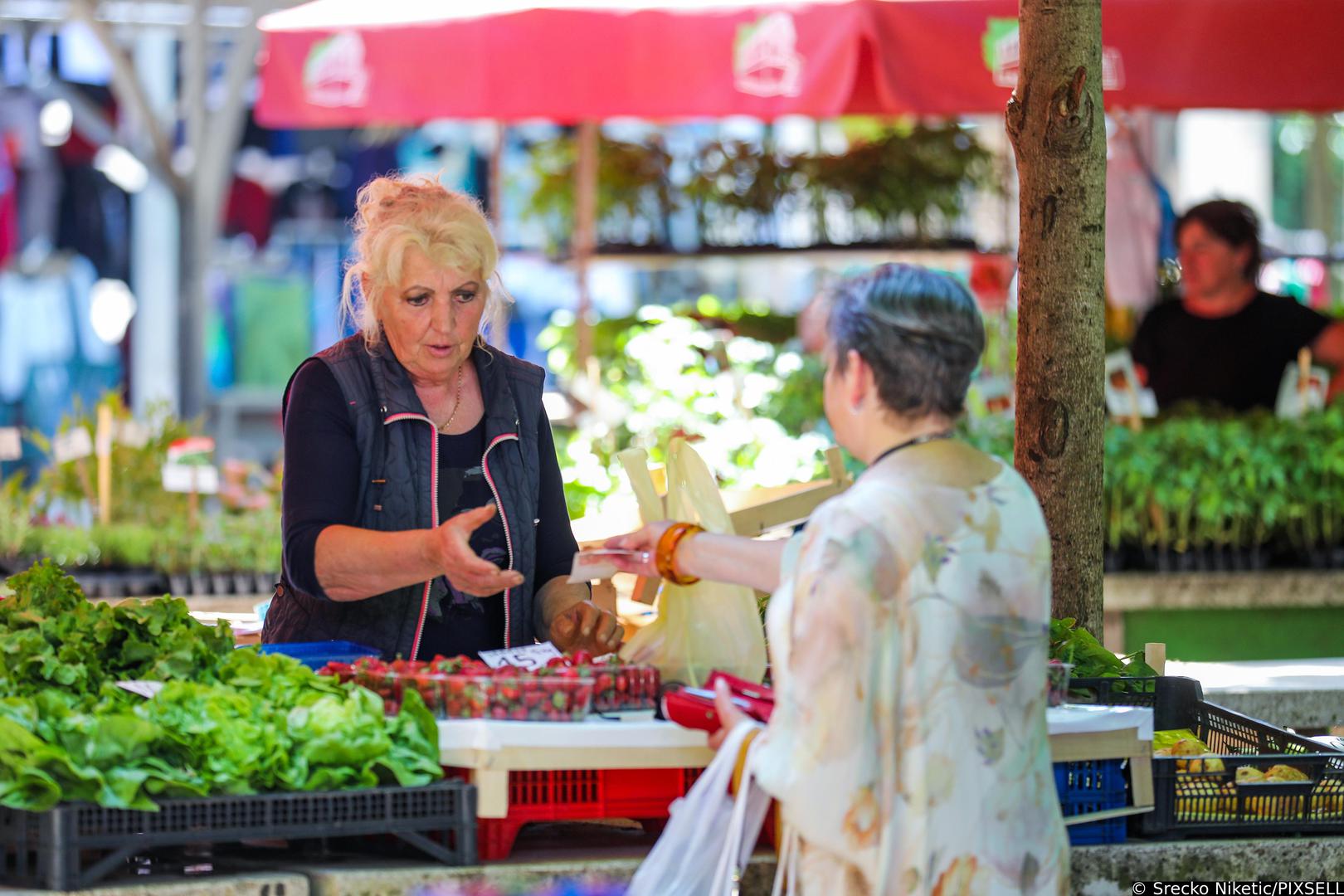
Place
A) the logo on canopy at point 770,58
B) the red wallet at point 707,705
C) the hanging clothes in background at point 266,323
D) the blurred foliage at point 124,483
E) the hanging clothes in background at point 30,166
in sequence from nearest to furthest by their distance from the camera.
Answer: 1. the red wallet at point 707,705
2. the logo on canopy at point 770,58
3. the blurred foliage at point 124,483
4. the hanging clothes in background at point 30,166
5. the hanging clothes in background at point 266,323

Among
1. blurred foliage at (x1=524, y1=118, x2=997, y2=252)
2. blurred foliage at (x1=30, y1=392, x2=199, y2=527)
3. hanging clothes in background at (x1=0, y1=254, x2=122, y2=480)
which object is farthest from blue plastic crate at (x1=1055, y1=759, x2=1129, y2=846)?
hanging clothes in background at (x1=0, y1=254, x2=122, y2=480)

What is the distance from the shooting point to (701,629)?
9.60ft

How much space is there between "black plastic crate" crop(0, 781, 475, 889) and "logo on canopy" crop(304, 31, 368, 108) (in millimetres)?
4347

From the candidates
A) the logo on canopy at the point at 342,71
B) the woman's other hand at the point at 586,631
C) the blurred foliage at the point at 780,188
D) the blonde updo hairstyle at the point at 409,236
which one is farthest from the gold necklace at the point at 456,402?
the blurred foliage at the point at 780,188

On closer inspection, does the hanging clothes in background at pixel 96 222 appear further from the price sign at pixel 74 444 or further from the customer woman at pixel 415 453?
the customer woman at pixel 415 453

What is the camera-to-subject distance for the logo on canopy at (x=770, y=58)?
6254mm

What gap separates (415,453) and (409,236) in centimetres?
41

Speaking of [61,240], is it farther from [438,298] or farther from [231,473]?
[438,298]

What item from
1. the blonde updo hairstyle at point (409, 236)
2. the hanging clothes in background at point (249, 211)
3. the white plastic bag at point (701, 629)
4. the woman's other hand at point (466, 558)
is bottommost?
the white plastic bag at point (701, 629)

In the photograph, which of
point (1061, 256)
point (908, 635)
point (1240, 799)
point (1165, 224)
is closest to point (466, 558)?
point (908, 635)

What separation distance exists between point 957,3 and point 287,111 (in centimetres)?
251

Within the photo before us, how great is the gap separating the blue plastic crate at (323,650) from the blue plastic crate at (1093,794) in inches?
47.8

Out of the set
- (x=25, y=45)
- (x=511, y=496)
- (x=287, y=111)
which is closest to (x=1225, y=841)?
(x=511, y=496)

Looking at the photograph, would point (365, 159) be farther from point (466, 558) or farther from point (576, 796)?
point (576, 796)
